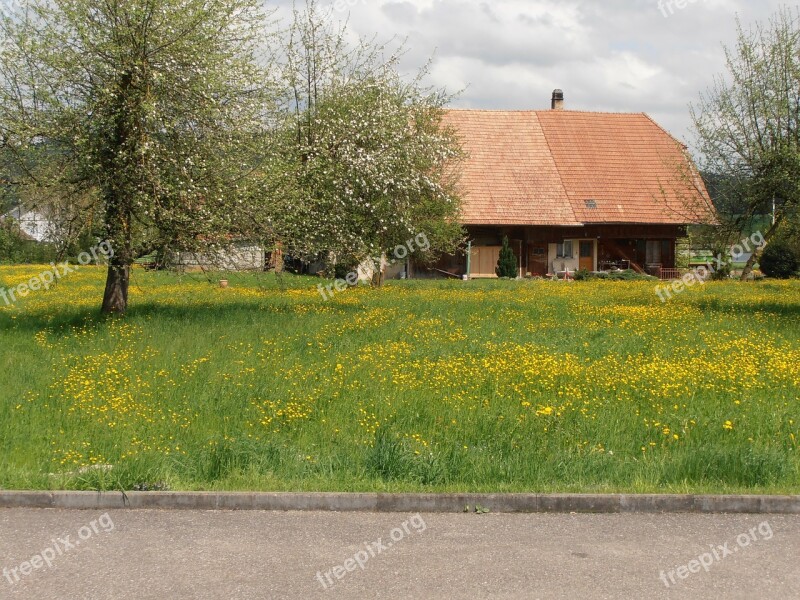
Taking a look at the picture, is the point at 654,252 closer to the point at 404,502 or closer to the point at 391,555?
the point at 404,502

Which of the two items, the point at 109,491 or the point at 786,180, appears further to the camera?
the point at 786,180

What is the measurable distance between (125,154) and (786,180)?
15188mm

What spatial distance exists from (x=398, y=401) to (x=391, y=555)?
187 inches

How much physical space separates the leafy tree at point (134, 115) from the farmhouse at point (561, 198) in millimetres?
27928

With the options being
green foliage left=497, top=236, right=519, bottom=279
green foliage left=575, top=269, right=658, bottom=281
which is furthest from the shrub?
green foliage left=497, top=236, right=519, bottom=279

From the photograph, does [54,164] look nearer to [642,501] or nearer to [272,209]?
[272,209]

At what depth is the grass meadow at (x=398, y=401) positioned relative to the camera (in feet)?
27.6


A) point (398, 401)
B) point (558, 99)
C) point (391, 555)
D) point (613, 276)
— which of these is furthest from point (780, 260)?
point (391, 555)

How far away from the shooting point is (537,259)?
1927 inches

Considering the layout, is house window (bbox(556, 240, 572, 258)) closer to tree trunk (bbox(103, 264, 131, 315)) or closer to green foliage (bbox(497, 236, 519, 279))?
green foliage (bbox(497, 236, 519, 279))

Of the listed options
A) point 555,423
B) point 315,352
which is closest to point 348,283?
point 315,352

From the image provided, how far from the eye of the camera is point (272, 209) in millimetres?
19875

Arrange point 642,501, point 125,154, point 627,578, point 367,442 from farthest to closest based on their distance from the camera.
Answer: point 125,154, point 367,442, point 642,501, point 627,578

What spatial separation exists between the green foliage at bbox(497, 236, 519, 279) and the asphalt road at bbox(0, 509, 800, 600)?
126ft
